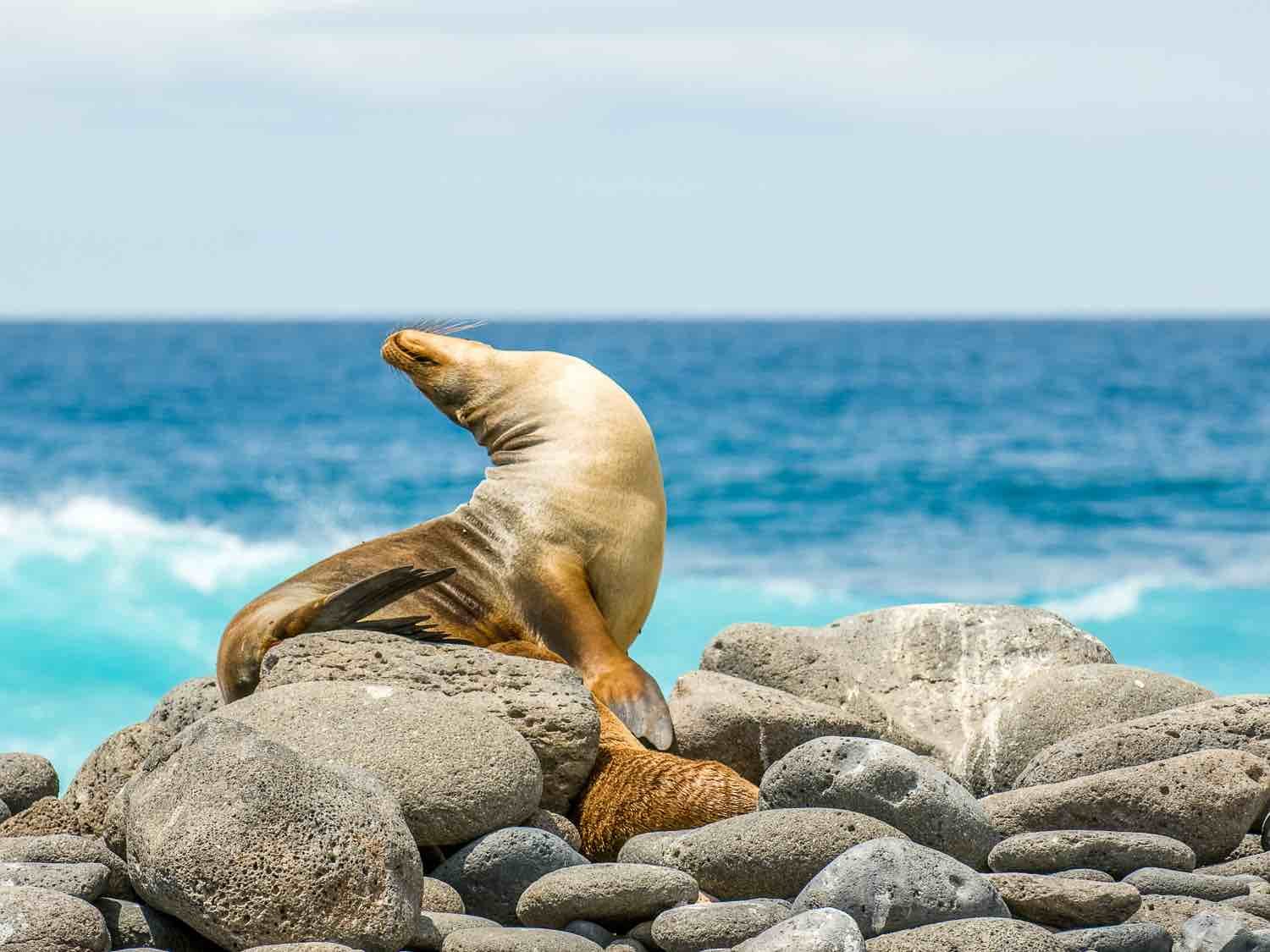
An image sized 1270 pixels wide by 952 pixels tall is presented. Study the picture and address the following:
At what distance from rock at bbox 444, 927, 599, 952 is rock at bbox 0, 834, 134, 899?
100cm

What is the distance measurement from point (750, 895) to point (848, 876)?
18.3 inches

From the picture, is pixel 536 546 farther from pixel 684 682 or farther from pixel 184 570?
pixel 184 570

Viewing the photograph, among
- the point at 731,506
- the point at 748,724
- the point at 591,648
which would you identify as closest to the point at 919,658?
the point at 748,724

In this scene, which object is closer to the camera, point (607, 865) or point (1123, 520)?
point (607, 865)

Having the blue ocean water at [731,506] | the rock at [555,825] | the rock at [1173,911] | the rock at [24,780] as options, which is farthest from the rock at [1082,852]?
the blue ocean water at [731,506]

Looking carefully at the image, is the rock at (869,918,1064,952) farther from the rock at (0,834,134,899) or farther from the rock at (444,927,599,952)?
the rock at (0,834,134,899)

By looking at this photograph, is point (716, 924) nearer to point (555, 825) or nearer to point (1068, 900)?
point (1068, 900)

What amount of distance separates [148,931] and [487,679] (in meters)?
1.45

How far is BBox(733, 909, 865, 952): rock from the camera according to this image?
154 inches

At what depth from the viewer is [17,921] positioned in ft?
13.8

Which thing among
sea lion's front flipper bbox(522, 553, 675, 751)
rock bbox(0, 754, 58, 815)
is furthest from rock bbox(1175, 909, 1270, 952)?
rock bbox(0, 754, 58, 815)

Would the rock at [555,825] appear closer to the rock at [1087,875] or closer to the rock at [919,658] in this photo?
the rock at [1087,875]

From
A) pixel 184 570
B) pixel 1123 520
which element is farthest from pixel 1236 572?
pixel 184 570

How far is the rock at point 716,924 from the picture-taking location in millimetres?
4262
